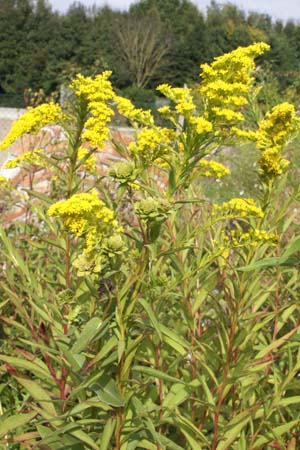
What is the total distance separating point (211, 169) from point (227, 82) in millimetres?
200

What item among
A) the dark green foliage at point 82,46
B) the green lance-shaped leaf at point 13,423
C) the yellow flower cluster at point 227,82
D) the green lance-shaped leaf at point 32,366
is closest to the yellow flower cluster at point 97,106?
the yellow flower cluster at point 227,82

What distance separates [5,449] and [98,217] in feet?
2.42

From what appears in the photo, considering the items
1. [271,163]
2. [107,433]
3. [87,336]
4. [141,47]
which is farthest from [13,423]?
[141,47]

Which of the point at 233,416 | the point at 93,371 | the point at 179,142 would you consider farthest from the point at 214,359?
the point at 179,142

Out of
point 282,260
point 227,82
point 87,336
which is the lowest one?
point 87,336

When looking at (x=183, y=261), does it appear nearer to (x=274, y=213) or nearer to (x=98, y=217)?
(x=274, y=213)

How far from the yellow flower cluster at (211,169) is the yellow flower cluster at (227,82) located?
0.42 feet

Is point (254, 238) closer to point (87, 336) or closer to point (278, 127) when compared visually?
point (278, 127)

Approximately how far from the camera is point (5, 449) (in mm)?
1543

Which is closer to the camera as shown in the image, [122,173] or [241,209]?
[122,173]

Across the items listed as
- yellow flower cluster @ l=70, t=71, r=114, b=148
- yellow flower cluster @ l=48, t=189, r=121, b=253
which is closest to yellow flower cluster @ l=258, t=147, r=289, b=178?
yellow flower cluster @ l=70, t=71, r=114, b=148

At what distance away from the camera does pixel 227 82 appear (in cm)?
135

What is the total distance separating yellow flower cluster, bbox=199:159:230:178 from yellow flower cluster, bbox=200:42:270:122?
0.42 ft

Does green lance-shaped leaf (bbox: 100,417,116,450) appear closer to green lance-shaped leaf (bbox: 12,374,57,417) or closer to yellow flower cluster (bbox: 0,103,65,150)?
green lance-shaped leaf (bbox: 12,374,57,417)
